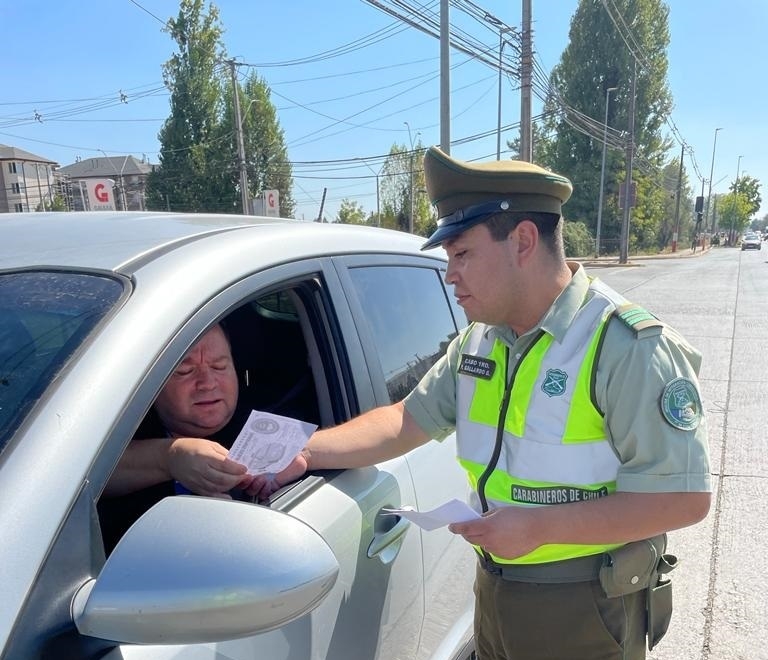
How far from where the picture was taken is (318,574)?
88 cm

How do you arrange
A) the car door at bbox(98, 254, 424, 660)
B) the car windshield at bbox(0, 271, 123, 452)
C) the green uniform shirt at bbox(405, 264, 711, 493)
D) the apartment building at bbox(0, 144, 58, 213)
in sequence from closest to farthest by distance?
the car windshield at bbox(0, 271, 123, 452), the car door at bbox(98, 254, 424, 660), the green uniform shirt at bbox(405, 264, 711, 493), the apartment building at bbox(0, 144, 58, 213)

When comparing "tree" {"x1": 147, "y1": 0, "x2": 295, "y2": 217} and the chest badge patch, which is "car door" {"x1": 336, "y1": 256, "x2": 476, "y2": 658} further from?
"tree" {"x1": 147, "y1": 0, "x2": 295, "y2": 217}

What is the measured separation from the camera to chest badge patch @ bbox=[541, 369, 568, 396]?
4.68 feet

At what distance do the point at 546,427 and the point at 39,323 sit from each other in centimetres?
105

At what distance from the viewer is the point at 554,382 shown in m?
1.44

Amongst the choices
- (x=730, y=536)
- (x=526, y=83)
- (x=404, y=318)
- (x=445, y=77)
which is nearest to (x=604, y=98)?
(x=526, y=83)

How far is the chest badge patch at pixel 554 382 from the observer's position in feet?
4.68

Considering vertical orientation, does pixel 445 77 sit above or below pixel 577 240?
above

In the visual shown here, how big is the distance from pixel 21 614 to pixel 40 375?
380 millimetres

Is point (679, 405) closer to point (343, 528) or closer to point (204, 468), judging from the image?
point (343, 528)

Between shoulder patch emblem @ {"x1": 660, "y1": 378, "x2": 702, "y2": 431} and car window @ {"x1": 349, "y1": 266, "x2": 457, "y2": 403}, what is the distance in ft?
2.57

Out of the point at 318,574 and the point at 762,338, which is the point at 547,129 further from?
the point at 318,574

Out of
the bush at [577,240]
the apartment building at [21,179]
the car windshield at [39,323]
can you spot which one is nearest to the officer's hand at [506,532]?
the car windshield at [39,323]

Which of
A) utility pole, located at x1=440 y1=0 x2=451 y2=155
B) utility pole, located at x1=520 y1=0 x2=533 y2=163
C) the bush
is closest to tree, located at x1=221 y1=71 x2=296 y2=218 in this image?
the bush
